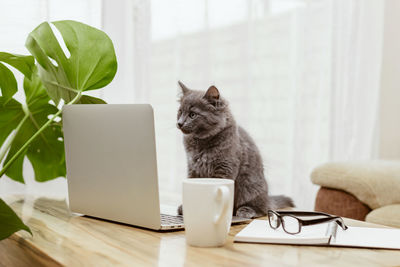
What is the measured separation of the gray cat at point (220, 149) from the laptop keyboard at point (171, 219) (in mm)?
35

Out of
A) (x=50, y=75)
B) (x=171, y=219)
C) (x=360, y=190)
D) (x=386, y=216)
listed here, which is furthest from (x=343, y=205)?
(x=50, y=75)

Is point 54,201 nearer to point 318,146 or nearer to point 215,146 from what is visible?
point 215,146

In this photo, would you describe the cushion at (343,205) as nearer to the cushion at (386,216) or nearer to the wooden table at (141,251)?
the cushion at (386,216)

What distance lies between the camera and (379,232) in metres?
0.87

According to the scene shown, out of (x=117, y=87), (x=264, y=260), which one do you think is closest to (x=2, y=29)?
(x=117, y=87)

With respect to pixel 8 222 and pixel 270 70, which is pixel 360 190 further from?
pixel 8 222

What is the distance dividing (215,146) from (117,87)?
857 mm

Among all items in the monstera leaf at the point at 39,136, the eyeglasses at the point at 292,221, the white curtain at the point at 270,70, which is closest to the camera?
the eyeglasses at the point at 292,221

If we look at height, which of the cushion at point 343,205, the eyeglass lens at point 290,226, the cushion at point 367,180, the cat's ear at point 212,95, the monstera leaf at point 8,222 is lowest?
the cushion at point 343,205

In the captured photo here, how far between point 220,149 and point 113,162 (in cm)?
23

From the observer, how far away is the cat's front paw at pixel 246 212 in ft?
3.33

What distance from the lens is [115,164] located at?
36.0 inches

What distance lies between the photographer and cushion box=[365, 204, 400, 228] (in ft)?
5.03

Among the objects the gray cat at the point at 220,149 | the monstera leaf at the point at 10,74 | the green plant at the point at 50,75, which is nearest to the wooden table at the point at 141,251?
the gray cat at the point at 220,149
